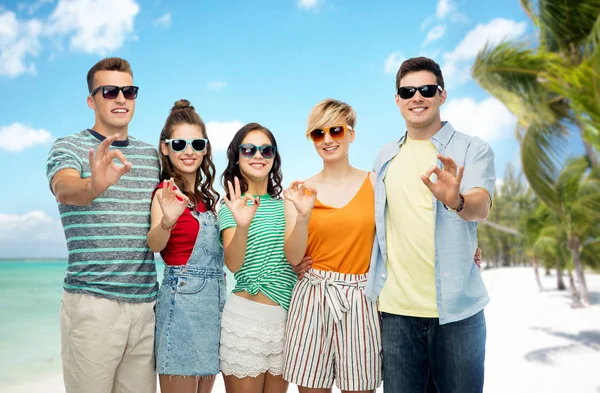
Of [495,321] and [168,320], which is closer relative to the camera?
[168,320]

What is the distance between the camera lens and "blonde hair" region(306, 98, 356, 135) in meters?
3.58

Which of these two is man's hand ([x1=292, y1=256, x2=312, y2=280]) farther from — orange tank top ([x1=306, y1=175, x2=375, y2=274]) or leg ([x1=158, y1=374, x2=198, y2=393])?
leg ([x1=158, y1=374, x2=198, y2=393])

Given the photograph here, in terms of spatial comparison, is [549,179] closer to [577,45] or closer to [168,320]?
[577,45]

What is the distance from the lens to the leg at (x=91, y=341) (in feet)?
10.5

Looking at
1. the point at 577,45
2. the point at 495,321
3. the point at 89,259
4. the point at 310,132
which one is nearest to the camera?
the point at 89,259

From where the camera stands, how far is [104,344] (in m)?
3.22

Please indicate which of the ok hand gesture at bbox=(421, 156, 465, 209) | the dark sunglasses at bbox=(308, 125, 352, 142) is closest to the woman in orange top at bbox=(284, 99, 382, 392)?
the dark sunglasses at bbox=(308, 125, 352, 142)

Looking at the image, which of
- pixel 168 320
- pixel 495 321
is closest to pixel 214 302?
pixel 168 320

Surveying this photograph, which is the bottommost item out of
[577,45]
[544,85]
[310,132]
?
[310,132]

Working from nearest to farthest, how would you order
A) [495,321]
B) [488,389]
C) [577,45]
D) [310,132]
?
[310,132]
[488,389]
[577,45]
[495,321]

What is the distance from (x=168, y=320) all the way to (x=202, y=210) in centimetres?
75

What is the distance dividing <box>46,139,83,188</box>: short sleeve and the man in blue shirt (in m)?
1.85

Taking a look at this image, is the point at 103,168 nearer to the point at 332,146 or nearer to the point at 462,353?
the point at 332,146

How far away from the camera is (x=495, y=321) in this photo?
19891 mm
